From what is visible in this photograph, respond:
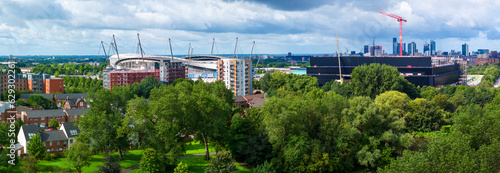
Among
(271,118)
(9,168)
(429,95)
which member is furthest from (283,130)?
(429,95)

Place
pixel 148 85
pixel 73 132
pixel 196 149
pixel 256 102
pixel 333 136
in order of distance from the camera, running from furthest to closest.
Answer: pixel 148 85 → pixel 256 102 → pixel 196 149 → pixel 73 132 → pixel 333 136

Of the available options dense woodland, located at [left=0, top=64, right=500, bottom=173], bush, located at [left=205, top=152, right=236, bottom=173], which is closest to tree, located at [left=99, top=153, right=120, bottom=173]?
dense woodland, located at [left=0, top=64, right=500, bottom=173]

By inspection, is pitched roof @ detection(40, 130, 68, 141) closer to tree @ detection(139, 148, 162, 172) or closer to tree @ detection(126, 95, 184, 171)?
tree @ detection(126, 95, 184, 171)

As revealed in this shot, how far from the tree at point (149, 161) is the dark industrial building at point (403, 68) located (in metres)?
69.1

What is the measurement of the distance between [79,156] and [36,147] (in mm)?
5900

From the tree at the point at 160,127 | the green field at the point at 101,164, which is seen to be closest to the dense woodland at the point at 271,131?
the tree at the point at 160,127

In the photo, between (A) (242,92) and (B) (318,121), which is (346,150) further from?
(A) (242,92)

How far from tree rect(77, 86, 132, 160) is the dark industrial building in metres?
67.5

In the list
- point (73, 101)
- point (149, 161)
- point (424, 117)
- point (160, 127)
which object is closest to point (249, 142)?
point (160, 127)

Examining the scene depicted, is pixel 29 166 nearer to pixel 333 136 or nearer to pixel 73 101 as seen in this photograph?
pixel 333 136

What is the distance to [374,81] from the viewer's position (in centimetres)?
7744

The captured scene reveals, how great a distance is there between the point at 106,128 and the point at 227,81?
46068 millimetres

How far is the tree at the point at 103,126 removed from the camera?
127 feet

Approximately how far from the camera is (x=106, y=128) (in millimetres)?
39188
